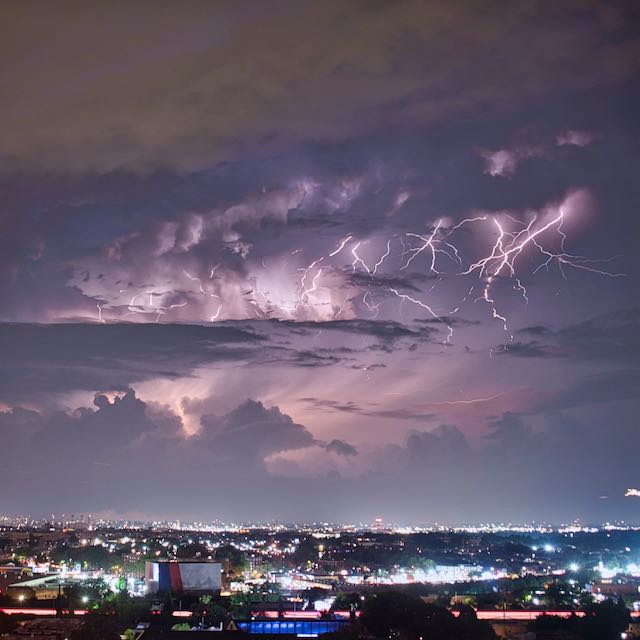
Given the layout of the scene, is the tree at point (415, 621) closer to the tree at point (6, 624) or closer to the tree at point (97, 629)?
the tree at point (97, 629)

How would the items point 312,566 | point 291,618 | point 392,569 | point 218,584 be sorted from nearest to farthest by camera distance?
point 291,618
point 218,584
point 392,569
point 312,566

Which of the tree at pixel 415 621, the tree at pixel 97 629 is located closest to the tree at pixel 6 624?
the tree at pixel 97 629

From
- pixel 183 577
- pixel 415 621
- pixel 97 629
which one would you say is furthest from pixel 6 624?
pixel 183 577

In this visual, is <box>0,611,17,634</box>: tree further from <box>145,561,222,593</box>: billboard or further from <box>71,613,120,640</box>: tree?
<box>145,561,222,593</box>: billboard

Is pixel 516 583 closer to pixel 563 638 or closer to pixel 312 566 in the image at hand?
pixel 563 638

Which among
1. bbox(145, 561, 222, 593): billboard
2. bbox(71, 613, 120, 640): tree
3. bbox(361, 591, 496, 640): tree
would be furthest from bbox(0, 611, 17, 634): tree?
bbox(145, 561, 222, 593): billboard

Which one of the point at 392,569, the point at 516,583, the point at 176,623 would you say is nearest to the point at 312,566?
the point at 392,569

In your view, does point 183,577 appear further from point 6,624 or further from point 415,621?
point 415,621

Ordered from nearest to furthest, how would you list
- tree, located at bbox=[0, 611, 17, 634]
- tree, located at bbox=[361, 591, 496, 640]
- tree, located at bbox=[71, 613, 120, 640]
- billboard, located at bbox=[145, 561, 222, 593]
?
tree, located at bbox=[71, 613, 120, 640]
tree, located at bbox=[361, 591, 496, 640]
tree, located at bbox=[0, 611, 17, 634]
billboard, located at bbox=[145, 561, 222, 593]
